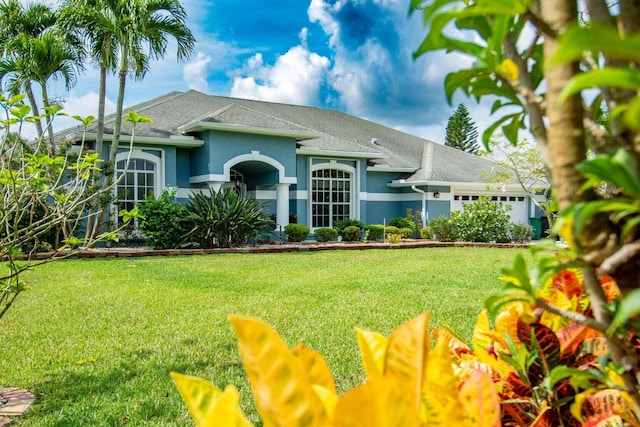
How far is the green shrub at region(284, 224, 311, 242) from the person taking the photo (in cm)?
1923

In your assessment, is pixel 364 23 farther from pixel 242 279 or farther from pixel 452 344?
pixel 452 344

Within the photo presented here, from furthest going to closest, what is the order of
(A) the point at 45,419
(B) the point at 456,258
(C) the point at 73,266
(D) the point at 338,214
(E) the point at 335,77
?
(E) the point at 335,77 < (D) the point at 338,214 < (B) the point at 456,258 < (C) the point at 73,266 < (A) the point at 45,419

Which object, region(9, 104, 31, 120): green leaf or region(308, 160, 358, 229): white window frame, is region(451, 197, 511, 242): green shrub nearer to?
region(308, 160, 358, 229): white window frame

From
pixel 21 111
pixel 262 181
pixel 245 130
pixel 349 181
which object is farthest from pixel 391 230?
pixel 21 111

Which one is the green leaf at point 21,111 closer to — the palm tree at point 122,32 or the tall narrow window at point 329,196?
the palm tree at point 122,32

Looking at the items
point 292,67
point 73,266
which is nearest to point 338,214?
point 292,67

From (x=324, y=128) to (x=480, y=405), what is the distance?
84.7 feet

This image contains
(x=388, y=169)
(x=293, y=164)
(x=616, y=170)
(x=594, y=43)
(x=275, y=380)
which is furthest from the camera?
(x=388, y=169)

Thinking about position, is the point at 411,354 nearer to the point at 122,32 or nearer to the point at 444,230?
the point at 122,32

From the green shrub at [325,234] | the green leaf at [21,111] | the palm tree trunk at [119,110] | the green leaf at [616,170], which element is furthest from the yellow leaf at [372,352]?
the green shrub at [325,234]

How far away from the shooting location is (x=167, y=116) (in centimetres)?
1992

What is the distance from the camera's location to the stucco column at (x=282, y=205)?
19.6m

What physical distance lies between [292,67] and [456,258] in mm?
14766

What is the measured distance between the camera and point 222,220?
53.2 ft
